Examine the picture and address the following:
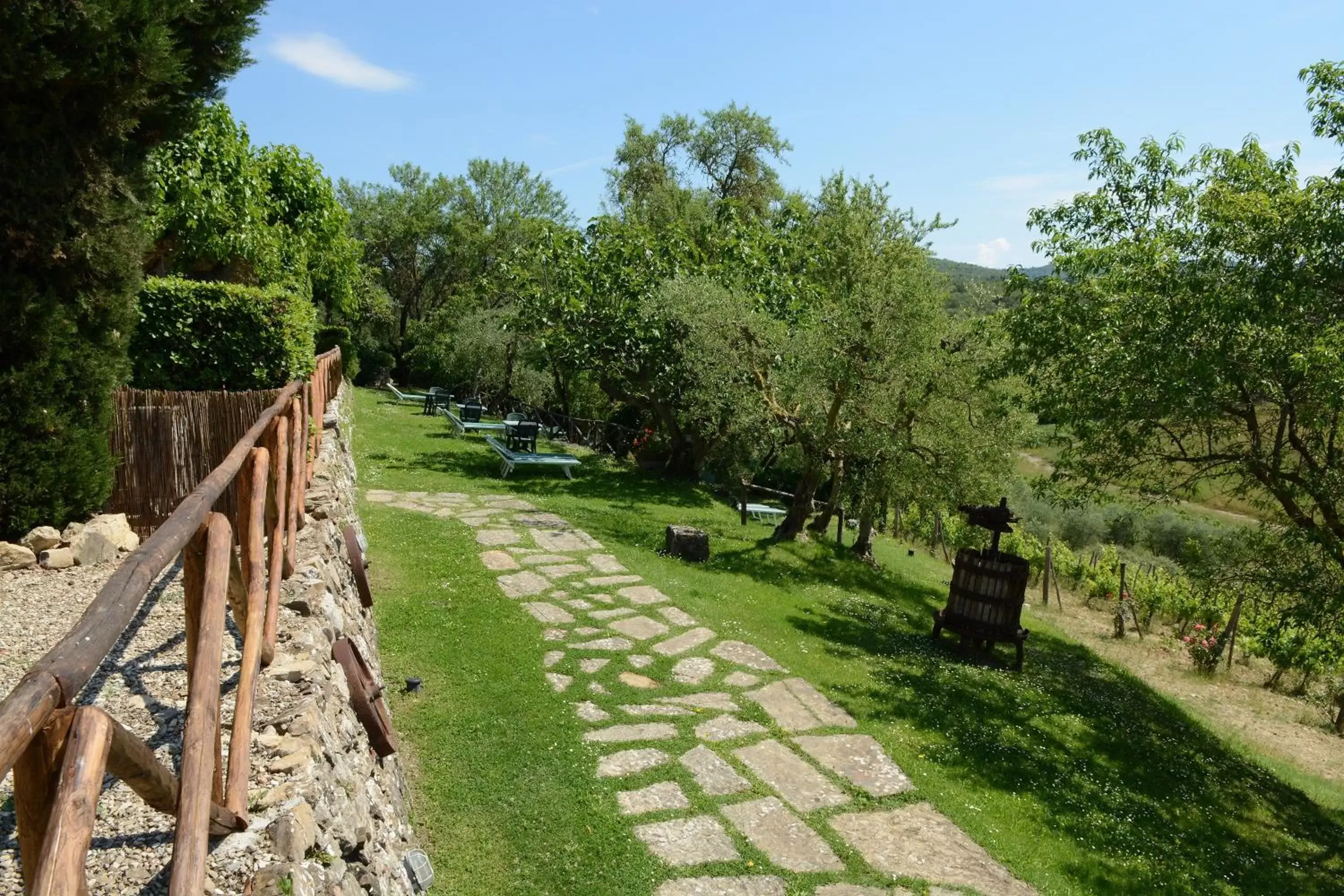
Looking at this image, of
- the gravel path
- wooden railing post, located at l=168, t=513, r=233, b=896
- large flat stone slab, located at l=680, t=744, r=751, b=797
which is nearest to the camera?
wooden railing post, located at l=168, t=513, r=233, b=896

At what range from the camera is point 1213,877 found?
603 centimetres

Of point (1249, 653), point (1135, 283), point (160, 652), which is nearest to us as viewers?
point (160, 652)

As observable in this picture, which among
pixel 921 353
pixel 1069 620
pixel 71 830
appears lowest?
pixel 1069 620

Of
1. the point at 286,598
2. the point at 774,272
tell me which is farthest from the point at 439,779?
the point at 774,272

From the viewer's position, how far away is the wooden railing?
156 cm

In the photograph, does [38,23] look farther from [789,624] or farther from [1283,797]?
[1283,797]

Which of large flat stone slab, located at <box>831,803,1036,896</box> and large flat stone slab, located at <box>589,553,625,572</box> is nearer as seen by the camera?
large flat stone slab, located at <box>831,803,1036,896</box>

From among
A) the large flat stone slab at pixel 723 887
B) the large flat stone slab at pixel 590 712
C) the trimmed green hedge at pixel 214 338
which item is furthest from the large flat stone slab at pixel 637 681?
the trimmed green hedge at pixel 214 338

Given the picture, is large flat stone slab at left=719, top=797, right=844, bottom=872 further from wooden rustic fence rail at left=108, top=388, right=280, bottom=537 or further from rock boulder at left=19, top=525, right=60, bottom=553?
rock boulder at left=19, top=525, right=60, bottom=553

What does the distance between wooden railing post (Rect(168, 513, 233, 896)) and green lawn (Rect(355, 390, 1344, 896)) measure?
8.98ft

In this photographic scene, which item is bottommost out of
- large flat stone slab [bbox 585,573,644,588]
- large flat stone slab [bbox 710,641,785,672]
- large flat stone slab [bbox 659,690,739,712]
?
large flat stone slab [bbox 659,690,739,712]

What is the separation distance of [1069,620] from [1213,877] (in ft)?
40.7

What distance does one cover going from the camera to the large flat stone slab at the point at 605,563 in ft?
34.3

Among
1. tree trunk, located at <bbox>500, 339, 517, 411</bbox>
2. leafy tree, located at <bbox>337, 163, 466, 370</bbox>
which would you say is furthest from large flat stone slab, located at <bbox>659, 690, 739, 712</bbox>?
leafy tree, located at <bbox>337, 163, 466, 370</bbox>
